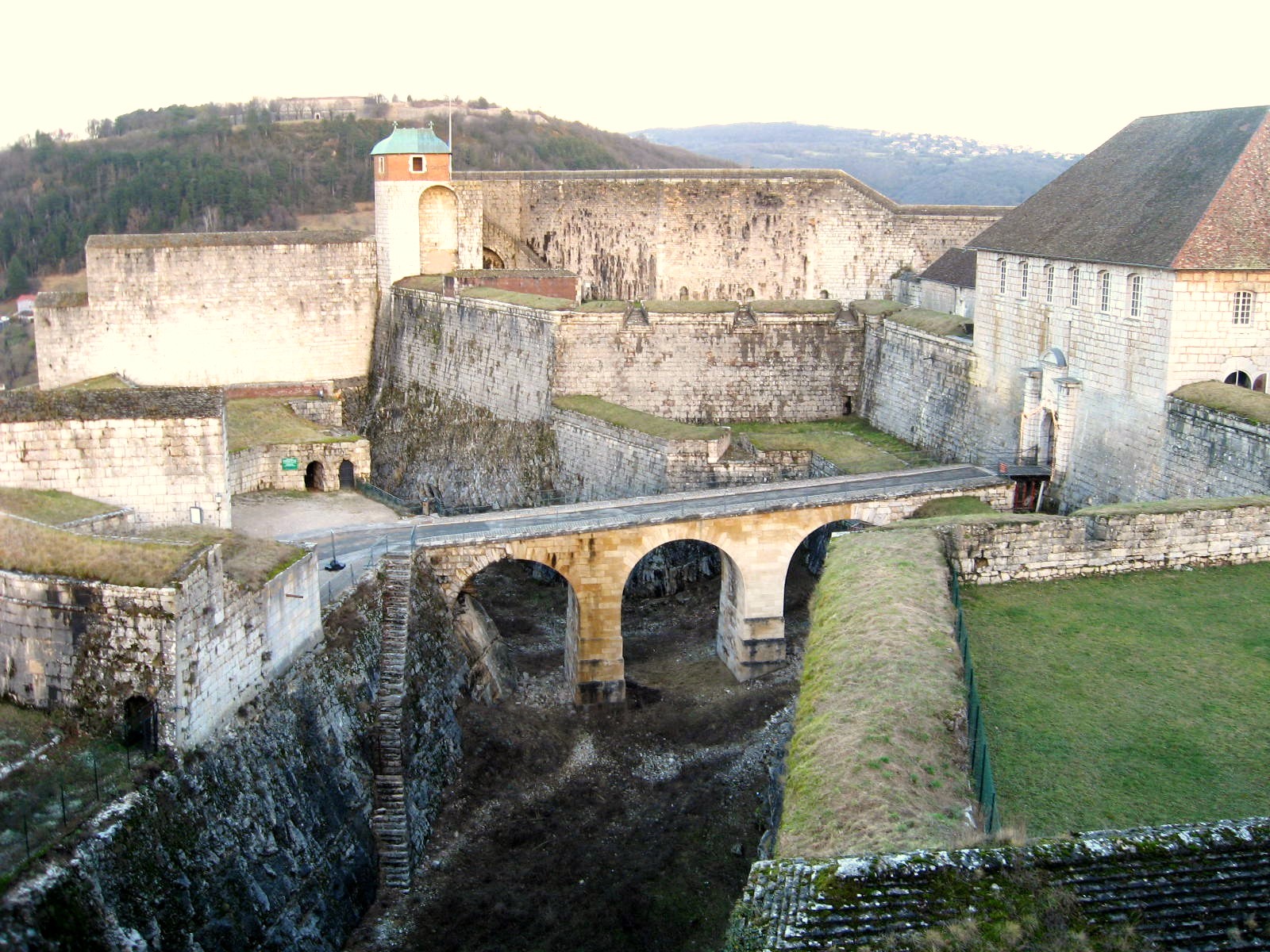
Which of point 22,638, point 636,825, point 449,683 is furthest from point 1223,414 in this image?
point 22,638

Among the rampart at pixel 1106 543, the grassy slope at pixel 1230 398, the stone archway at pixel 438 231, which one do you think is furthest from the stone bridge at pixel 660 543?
the stone archway at pixel 438 231

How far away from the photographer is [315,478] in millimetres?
33406

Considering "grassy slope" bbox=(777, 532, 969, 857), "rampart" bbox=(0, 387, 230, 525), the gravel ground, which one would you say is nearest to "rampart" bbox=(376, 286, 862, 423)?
the gravel ground

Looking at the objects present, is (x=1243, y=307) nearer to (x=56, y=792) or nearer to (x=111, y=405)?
(x=111, y=405)

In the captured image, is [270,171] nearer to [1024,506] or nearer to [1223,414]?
[1024,506]

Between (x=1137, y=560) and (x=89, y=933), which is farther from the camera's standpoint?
(x=1137, y=560)

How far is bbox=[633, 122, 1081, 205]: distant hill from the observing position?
109000 millimetres

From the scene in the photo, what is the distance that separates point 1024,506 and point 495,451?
1477cm

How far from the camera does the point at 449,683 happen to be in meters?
24.3

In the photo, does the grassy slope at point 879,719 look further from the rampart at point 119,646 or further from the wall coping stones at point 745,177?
the wall coping stones at point 745,177

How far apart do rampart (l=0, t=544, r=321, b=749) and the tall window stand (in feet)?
58.0

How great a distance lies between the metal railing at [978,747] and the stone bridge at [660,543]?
38.0 ft

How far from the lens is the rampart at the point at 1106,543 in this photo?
707 inches

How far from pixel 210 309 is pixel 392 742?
22696 mm
